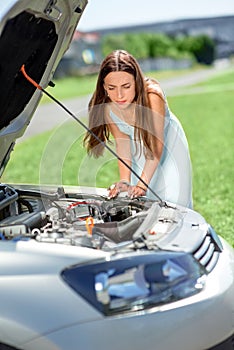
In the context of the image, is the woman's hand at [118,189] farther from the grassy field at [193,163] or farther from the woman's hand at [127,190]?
the grassy field at [193,163]

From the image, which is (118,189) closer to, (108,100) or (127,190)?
(127,190)

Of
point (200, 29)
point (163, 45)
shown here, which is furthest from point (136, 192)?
point (200, 29)

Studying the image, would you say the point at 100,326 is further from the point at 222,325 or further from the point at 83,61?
the point at 83,61

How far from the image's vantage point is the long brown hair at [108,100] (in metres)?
3.66

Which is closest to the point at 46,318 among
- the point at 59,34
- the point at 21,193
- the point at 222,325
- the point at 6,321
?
the point at 6,321

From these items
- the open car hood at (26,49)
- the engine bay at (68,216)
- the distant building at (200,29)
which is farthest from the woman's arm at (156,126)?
the distant building at (200,29)

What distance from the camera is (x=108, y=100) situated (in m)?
3.82

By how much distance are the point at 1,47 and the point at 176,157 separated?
1.63m

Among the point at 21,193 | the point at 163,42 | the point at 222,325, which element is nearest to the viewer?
the point at 222,325

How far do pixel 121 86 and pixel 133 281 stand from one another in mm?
1592

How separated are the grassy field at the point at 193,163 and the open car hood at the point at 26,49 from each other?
0.40 meters

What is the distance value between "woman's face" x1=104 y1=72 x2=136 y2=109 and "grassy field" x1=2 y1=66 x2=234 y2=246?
45 cm

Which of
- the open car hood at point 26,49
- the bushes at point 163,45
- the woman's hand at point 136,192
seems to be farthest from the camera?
the bushes at point 163,45

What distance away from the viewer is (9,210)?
11.1 ft
